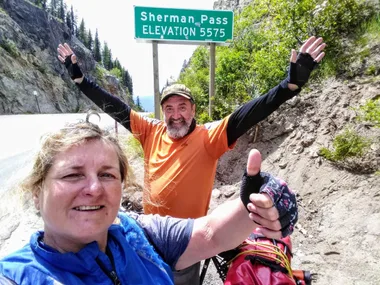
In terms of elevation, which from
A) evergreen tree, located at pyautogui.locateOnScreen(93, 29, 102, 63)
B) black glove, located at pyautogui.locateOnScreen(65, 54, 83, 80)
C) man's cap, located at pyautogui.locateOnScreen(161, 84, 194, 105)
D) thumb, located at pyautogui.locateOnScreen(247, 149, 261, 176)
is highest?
evergreen tree, located at pyautogui.locateOnScreen(93, 29, 102, 63)

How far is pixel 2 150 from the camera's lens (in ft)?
27.3

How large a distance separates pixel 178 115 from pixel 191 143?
0.33 metres

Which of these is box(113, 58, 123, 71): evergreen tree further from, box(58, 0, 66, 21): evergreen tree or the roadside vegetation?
the roadside vegetation

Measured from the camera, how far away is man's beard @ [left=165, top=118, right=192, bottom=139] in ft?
7.47

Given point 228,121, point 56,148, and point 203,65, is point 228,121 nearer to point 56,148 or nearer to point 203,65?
point 56,148

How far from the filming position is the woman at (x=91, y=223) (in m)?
0.99

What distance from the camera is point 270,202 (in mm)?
967

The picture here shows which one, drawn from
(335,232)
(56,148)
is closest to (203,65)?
(335,232)

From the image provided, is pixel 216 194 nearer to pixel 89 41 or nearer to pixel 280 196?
pixel 280 196

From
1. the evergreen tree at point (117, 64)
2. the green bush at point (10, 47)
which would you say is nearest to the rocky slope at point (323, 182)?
the green bush at point (10, 47)

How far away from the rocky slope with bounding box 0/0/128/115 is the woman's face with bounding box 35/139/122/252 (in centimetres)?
1825

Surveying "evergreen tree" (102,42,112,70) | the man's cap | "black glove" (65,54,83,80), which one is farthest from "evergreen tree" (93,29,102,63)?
the man's cap

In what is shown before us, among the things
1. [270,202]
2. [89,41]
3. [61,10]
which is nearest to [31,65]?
[270,202]

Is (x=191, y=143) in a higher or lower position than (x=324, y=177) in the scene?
higher
